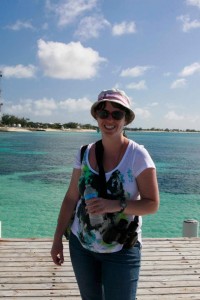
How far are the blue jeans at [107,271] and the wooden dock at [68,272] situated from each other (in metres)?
1.66

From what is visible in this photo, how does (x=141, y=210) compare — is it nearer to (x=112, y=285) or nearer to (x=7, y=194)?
(x=112, y=285)

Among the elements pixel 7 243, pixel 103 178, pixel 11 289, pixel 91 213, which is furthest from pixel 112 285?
pixel 7 243

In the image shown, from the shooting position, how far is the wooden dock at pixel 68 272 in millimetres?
3711

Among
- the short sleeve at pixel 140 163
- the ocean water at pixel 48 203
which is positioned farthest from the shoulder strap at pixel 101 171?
the ocean water at pixel 48 203

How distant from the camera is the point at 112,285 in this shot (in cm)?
201

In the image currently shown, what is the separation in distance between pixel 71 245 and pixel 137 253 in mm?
428

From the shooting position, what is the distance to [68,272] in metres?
4.20

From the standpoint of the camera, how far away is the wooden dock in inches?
146

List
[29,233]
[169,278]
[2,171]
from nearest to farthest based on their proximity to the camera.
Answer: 1. [169,278]
2. [29,233]
3. [2,171]

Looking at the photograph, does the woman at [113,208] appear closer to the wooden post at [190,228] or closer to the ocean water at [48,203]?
the wooden post at [190,228]

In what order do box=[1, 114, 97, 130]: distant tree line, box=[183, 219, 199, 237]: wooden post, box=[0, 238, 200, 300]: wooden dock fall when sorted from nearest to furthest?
box=[0, 238, 200, 300]: wooden dock → box=[183, 219, 199, 237]: wooden post → box=[1, 114, 97, 130]: distant tree line

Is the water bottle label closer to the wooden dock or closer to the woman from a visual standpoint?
the woman

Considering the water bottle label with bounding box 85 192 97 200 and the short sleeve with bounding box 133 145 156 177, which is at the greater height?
the short sleeve with bounding box 133 145 156 177

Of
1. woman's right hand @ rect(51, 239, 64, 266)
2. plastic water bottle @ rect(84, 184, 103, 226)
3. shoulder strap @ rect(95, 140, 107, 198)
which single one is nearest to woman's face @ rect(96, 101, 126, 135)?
shoulder strap @ rect(95, 140, 107, 198)
